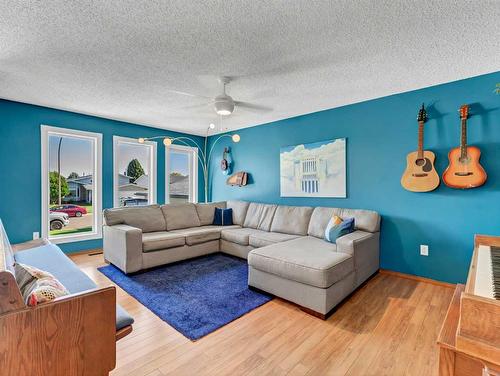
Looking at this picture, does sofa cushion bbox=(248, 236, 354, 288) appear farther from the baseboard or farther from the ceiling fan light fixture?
the ceiling fan light fixture

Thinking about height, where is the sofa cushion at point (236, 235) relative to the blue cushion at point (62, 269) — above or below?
below

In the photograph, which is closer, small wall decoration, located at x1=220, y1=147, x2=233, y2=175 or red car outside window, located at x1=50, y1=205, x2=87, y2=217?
red car outside window, located at x1=50, y1=205, x2=87, y2=217

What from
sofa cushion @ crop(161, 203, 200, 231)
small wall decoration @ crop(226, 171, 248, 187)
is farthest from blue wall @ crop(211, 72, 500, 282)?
sofa cushion @ crop(161, 203, 200, 231)

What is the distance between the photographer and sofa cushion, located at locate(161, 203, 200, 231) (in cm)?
400

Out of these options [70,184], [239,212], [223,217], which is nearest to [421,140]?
[239,212]

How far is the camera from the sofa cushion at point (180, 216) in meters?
4.00

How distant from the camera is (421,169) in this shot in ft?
9.34

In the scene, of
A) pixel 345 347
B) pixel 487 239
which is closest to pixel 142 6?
pixel 345 347

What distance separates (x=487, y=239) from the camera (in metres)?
1.78

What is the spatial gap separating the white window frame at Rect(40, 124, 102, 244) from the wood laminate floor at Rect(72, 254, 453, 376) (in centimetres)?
229

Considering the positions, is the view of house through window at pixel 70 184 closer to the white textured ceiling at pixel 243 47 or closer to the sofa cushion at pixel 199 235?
the white textured ceiling at pixel 243 47

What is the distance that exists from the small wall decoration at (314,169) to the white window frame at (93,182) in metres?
3.25

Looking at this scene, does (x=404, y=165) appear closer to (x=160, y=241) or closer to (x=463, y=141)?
(x=463, y=141)

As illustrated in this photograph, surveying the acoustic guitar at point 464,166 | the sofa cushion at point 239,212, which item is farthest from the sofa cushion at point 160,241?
the acoustic guitar at point 464,166
